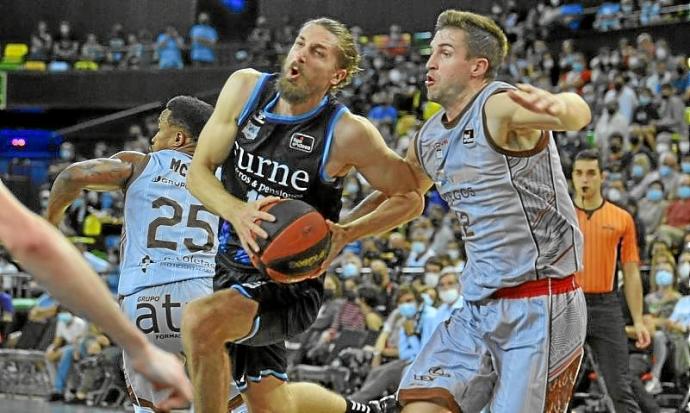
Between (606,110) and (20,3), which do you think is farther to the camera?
(20,3)

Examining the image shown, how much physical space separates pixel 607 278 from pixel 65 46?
23.4 meters

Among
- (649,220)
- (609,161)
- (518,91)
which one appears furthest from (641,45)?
(518,91)

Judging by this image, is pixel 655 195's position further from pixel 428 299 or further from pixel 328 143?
pixel 328 143

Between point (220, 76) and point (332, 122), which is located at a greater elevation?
point (332, 122)

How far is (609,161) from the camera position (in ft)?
45.7

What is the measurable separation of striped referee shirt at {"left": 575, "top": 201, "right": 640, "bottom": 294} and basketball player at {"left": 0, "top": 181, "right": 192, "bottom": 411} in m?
5.69

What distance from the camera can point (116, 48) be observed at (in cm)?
2775

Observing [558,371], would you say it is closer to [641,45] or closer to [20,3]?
[641,45]

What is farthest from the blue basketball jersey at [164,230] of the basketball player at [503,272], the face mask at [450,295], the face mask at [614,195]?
the face mask at [614,195]

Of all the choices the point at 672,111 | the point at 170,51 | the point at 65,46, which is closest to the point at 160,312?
the point at 672,111

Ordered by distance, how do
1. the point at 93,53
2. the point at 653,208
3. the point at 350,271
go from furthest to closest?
1. the point at 93,53
2. the point at 350,271
3. the point at 653,208

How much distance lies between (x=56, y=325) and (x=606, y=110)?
24.4 feet

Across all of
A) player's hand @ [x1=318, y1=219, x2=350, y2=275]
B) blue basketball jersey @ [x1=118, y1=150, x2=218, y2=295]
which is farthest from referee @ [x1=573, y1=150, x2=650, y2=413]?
player's hand @ [x1=318, y1=219, x2=350, y2=275]

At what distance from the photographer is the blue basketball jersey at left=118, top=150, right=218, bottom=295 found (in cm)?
611
